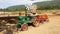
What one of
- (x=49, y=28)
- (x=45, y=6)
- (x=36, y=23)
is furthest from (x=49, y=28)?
(x=45, y=6)

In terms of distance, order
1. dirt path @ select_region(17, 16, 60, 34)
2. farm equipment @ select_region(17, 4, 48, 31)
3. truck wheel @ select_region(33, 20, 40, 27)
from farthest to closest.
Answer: truck wheel @ select_region(33, 20, 40, 27)
farm equipment @ select_region(17, 4, 48, 31)
dirt path @ select_region(17, 16, 60, 34)

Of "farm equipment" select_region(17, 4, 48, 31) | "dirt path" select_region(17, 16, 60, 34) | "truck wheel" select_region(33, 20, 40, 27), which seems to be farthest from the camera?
"truck wheel" select_region(33, 20, 40, 27)

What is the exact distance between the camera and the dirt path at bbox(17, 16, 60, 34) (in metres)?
2.64

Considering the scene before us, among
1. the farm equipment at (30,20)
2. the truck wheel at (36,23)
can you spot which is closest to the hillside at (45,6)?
the farm equipment at (30,20)

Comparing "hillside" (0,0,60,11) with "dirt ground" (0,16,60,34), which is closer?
"dirt ground" (0,16,60,34)

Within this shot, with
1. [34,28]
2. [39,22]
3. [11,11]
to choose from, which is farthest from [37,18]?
[11,11]

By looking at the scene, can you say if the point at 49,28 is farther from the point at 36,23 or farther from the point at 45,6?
the point at 45,6

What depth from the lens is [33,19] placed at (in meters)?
2.97

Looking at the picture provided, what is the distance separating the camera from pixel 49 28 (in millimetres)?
2766

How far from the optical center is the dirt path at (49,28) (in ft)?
8.67

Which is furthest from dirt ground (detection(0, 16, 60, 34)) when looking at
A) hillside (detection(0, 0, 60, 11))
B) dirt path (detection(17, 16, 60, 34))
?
hillside (detection(0, 0, 60, 11))

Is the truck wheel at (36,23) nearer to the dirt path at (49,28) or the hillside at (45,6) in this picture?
the dirt path at (49,28)

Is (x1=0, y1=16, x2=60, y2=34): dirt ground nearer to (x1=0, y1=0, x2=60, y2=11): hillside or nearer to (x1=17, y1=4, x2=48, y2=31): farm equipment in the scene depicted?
(x1=17, y1=4, x2=48, y2=31): farm equipment

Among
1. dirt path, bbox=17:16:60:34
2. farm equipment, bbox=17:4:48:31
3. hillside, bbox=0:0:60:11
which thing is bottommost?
dirt path, bbox=17:16:60:34
